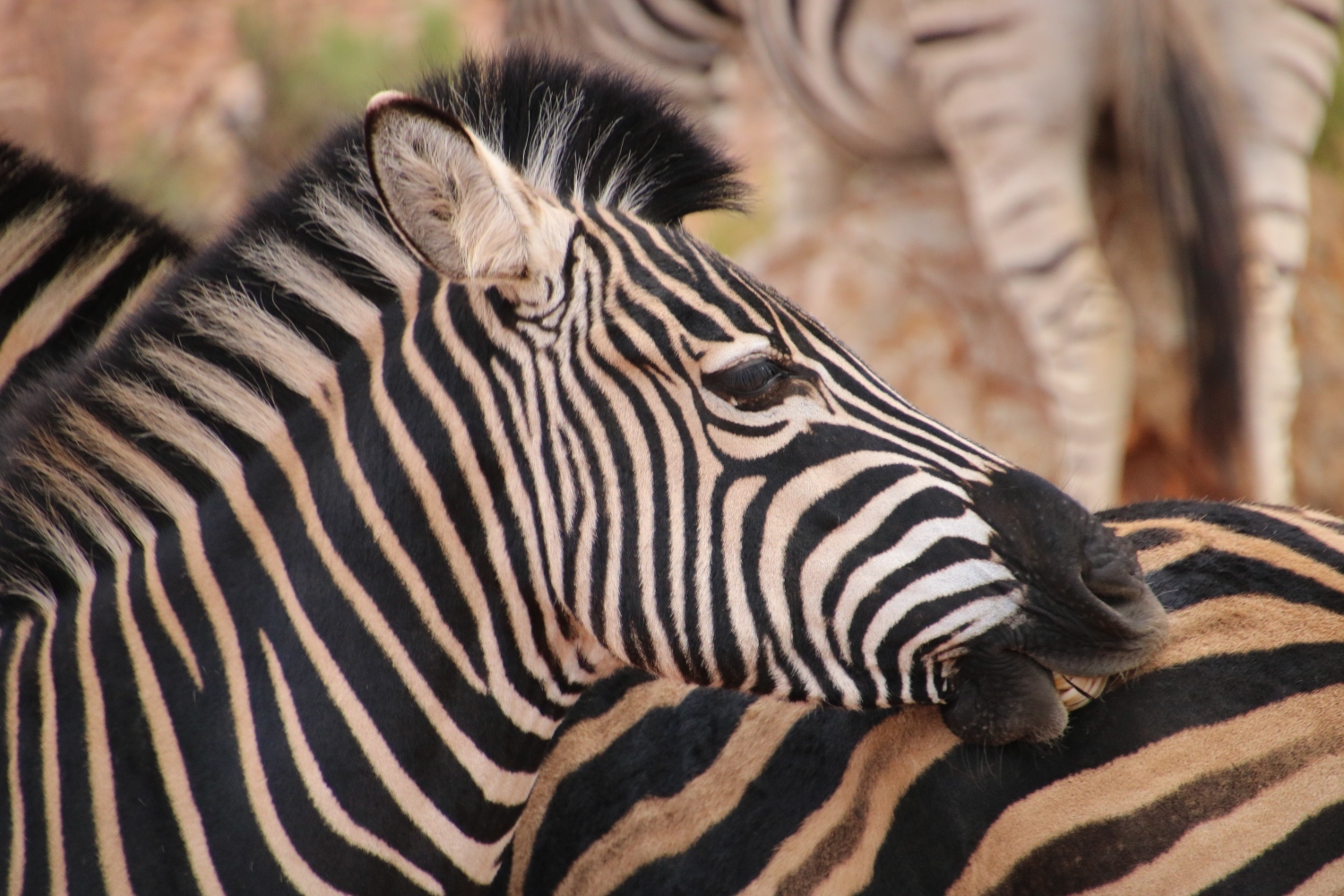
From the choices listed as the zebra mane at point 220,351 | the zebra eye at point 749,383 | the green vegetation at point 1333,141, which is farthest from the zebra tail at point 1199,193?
the zebra eye at point 749,383

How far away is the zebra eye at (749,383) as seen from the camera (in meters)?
2.14

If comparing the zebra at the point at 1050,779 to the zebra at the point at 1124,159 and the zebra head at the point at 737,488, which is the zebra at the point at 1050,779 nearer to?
the zebra head at the point at 737,488

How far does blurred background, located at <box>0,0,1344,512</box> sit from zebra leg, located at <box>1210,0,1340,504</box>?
0.37 meters

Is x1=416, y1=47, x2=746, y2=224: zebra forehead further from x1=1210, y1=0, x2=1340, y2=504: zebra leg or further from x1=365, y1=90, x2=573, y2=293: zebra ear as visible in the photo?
x1=1210, y1=0, x2=1340, y2=504: zebra leg

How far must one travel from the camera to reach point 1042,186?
607cm

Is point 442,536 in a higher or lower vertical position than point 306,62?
lower

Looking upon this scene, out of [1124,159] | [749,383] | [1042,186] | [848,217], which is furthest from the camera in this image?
[848,217]

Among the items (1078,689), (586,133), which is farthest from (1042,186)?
(1078,689)

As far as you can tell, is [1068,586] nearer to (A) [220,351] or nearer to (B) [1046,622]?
(B) [1046,622]

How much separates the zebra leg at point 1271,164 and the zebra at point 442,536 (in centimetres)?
401

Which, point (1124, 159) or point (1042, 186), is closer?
point (1042, 186)

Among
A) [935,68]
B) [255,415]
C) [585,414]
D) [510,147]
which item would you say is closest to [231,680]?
[255,415]

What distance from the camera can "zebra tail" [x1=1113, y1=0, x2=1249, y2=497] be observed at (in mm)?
5594

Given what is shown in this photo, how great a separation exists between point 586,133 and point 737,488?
866 mm
